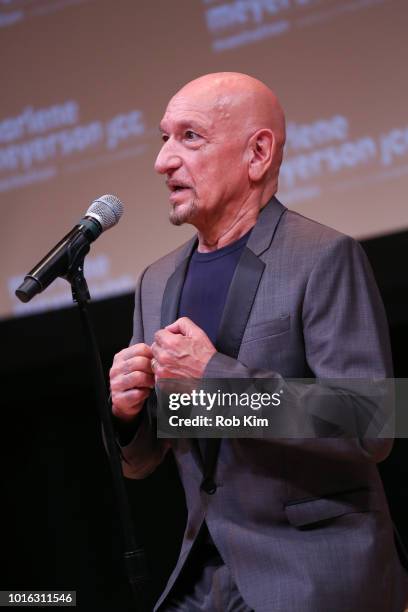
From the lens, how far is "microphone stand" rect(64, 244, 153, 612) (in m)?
1.71

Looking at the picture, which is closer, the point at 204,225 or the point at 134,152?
the point at 204,225

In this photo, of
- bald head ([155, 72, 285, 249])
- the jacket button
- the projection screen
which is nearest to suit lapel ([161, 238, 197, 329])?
bald head ([155, 72, 285, 249])

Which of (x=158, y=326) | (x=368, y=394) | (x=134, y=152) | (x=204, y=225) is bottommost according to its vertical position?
(x=368, y=394)

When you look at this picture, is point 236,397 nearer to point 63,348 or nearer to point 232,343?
point 232,343

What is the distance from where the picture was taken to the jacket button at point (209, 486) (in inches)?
70.7

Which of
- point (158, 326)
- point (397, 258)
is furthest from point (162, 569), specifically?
point (158, 326)

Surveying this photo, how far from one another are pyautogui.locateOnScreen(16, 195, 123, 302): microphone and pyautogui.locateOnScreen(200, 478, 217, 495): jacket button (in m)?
0.48

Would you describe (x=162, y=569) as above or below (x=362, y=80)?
below

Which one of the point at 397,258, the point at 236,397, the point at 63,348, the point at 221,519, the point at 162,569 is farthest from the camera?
the point at 63,348

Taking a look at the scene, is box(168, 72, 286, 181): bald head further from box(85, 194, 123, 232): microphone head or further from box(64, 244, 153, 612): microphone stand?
box(64, 244, 153, 612): microphone stand

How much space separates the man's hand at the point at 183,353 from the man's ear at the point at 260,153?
0.42m

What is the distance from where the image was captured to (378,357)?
173 cm

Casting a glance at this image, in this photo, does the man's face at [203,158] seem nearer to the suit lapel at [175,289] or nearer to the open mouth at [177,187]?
the open mouth at [177,187]

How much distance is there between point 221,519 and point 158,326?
450 mm
